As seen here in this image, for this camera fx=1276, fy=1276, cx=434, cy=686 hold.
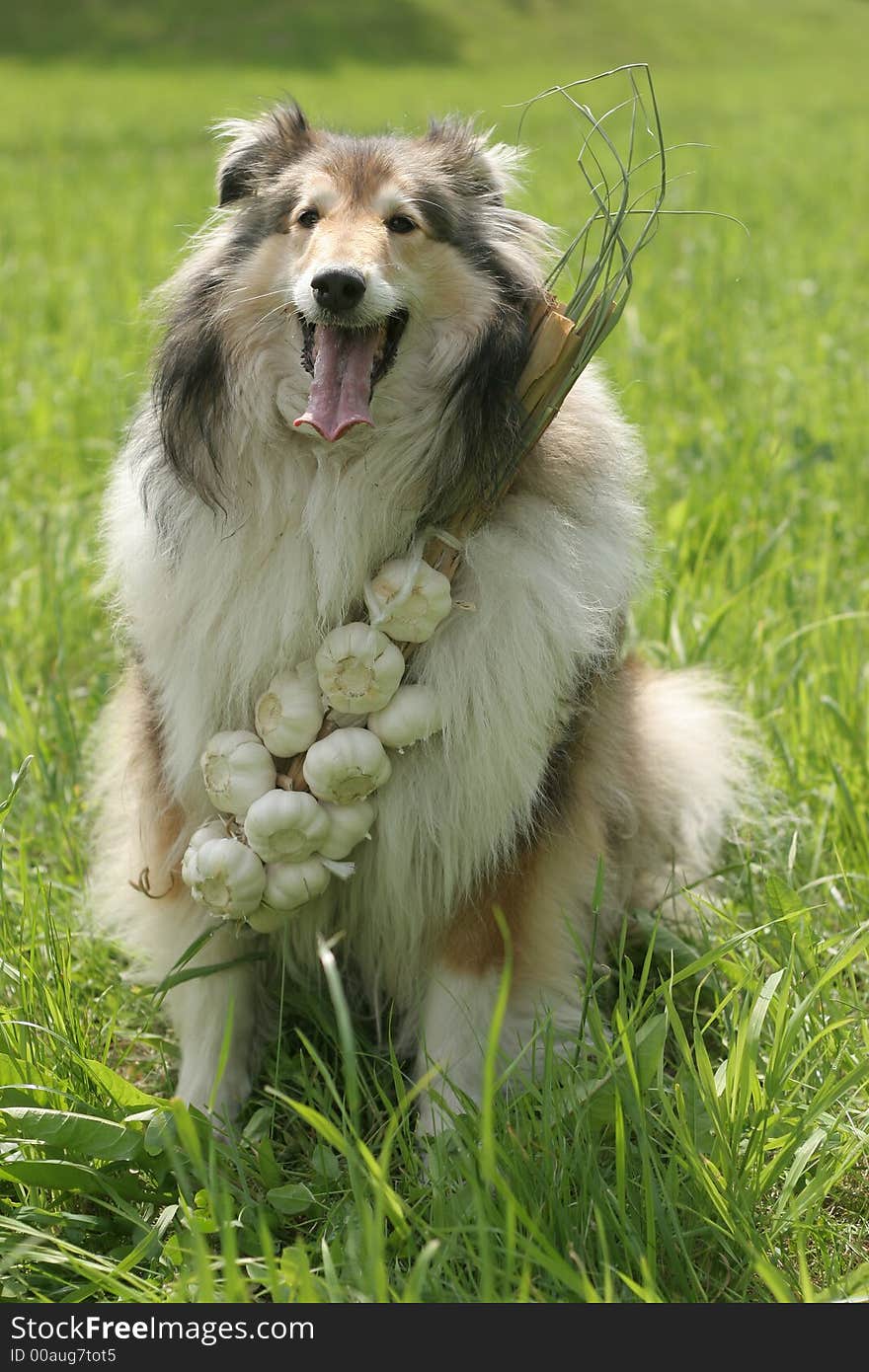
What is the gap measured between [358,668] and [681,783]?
115 cm

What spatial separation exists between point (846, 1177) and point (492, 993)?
0.70 m

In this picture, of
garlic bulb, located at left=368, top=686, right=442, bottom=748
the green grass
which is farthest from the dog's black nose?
the green grass

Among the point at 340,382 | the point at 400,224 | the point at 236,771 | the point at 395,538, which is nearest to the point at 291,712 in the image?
the point at 236,771

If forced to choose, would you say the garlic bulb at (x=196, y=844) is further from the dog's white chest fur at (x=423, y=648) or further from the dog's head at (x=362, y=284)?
the dog's head at (x=362, y=284)

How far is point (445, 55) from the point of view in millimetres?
33844

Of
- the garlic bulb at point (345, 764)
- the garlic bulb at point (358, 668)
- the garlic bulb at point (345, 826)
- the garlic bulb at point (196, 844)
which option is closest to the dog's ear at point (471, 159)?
the garlic bulb at point (358, 668)

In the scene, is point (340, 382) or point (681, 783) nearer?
point (340, 382)

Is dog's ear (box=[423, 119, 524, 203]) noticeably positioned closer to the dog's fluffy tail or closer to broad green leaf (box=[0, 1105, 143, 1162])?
the dog's fluffy tail

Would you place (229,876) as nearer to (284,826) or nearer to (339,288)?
(284,826)

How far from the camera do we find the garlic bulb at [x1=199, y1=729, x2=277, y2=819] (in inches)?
91.6

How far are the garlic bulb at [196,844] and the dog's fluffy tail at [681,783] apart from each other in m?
0.99

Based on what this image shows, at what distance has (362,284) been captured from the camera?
2.19 meters

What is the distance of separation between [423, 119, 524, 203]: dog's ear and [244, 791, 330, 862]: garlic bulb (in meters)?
1.23
